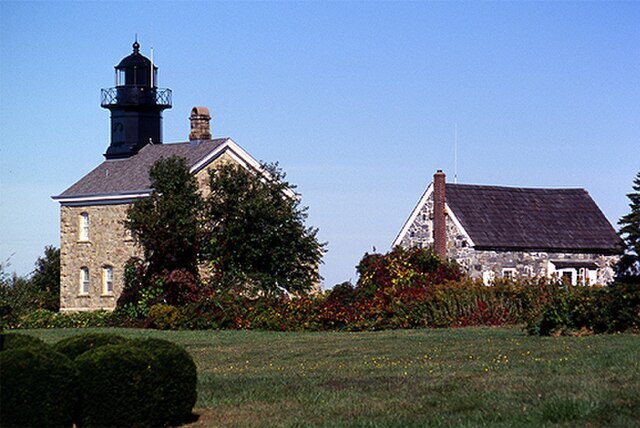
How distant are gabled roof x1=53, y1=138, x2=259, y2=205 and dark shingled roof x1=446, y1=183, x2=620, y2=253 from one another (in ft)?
30.4

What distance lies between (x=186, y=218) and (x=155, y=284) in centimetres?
282

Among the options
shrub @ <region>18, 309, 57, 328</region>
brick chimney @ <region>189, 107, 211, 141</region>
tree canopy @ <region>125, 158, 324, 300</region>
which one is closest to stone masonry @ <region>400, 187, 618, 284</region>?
tree canopy @ <region>125, 158, 324, 300</region>

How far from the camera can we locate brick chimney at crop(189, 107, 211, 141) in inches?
2029

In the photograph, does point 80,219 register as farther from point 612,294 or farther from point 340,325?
point 612,294

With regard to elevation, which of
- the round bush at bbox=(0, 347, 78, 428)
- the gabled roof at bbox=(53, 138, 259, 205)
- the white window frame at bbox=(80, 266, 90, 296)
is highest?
the gabled roof at bbox=(53, 138, 259, 205)

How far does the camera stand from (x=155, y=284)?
42344 millimetres

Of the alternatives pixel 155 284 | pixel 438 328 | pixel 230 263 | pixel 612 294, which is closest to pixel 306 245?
pixel 230 263

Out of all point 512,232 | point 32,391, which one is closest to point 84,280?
point 512,232

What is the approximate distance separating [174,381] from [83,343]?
170cm

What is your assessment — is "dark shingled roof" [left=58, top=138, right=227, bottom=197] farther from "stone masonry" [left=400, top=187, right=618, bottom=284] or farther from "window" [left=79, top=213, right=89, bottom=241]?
"stone masonry" [left=400, top=187, right=618, bottom=284]

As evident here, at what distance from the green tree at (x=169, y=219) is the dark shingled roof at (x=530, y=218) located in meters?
10.9

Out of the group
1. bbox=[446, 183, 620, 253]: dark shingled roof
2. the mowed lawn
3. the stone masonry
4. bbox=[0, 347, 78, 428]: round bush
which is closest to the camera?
bbox=[0, 347, 78, 428]: round bush

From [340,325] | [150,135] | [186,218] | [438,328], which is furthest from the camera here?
[150,135]

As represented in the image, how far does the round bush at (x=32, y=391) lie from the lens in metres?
12.6
